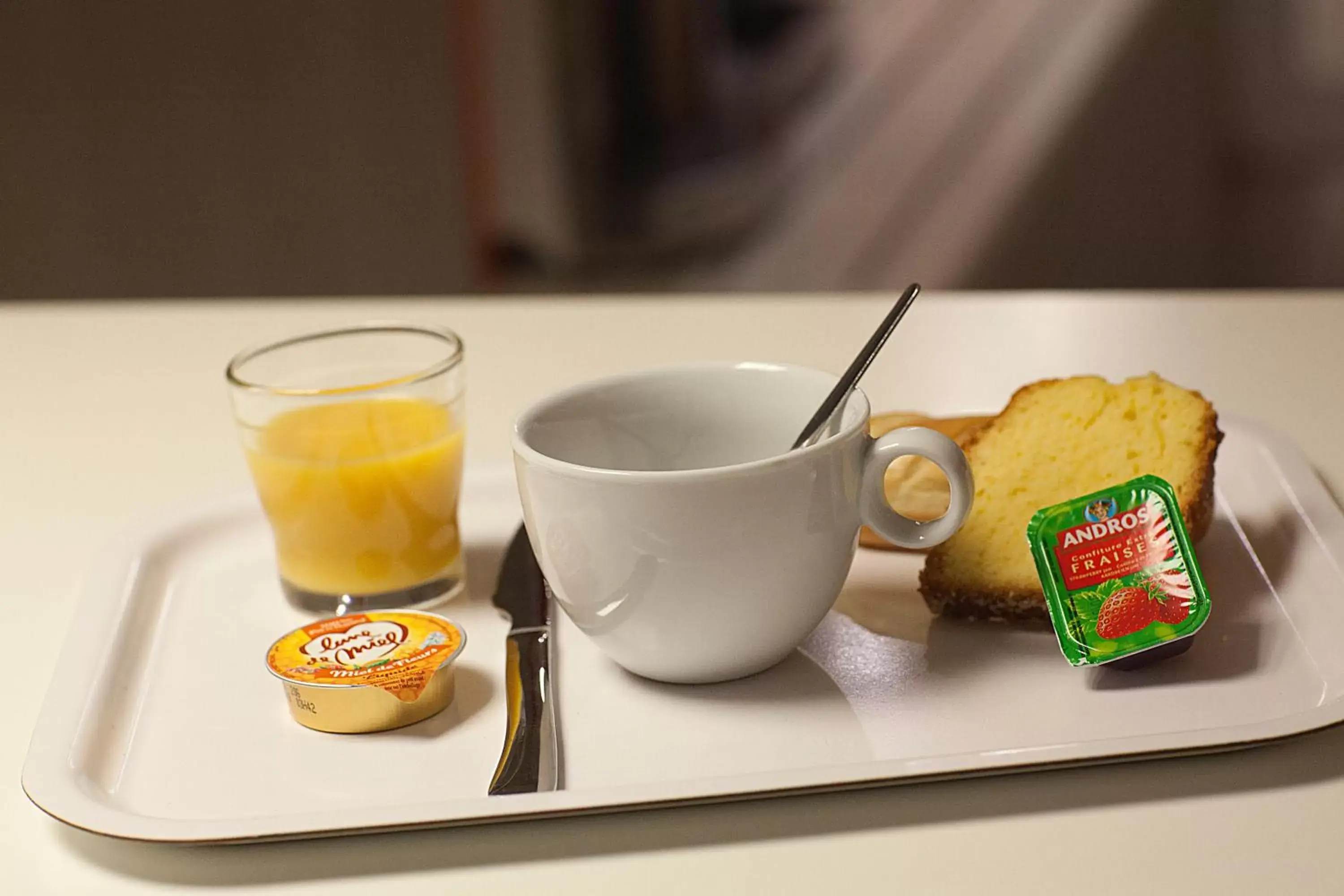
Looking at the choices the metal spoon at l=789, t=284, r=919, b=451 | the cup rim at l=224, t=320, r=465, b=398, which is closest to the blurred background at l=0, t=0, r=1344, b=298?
the cup rim at l=224, t=320, r=465, b=398

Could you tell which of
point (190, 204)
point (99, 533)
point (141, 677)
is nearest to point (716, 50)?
point (190, 204)

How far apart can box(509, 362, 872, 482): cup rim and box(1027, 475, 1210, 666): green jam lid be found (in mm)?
134

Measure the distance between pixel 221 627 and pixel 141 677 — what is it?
0.26 ft

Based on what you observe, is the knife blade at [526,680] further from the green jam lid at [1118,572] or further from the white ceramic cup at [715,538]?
the green jam lid at [1118,572]

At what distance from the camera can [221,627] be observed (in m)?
0.89

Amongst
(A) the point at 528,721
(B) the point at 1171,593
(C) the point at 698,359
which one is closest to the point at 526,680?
(A) the point at 528,721

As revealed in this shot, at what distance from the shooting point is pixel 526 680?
78 centimetres

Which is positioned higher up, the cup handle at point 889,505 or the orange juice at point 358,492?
the cup handle at point 889,505

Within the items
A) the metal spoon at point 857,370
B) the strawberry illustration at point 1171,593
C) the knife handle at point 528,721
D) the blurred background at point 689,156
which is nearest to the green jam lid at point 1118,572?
the strawberry illustration at point 1171,593

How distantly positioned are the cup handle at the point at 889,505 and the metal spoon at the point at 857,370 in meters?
0.04

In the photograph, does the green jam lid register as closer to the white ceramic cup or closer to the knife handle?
the white ceramic cup

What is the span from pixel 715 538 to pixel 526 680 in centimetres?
15

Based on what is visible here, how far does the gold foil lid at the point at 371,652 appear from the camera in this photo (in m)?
0.74

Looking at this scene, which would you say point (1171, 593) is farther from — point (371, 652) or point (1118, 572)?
point (371, 652)
